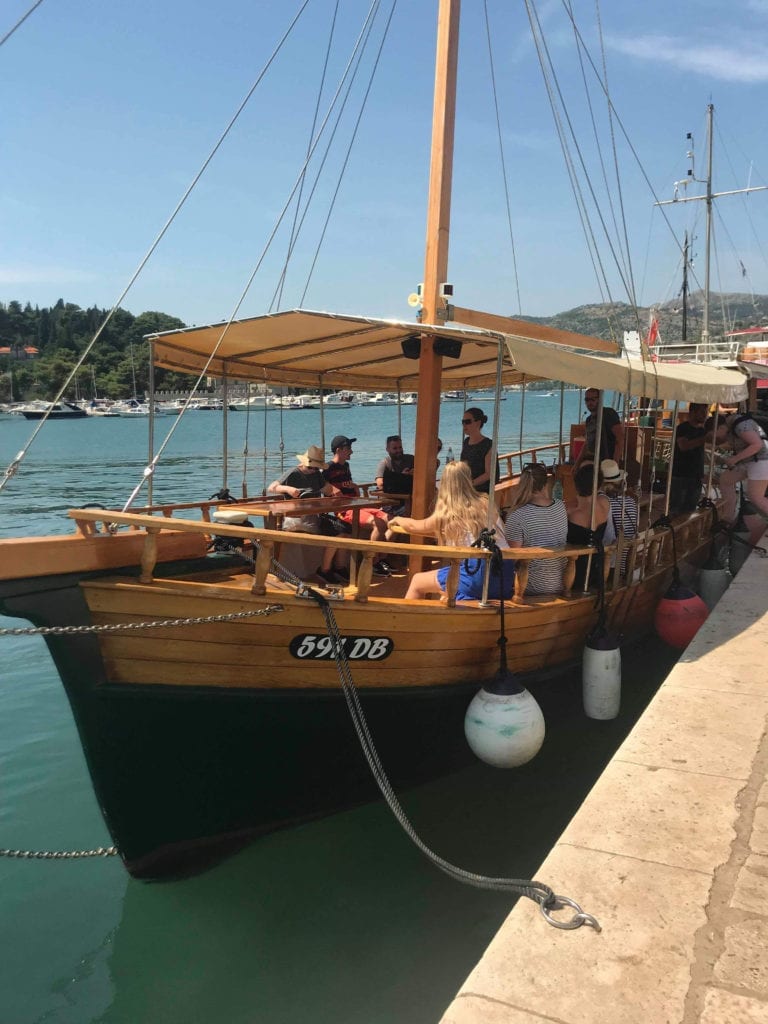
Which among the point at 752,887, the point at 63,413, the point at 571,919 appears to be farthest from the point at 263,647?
the point at 63,413

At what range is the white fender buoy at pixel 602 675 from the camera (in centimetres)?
570

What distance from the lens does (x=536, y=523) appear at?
18.2 ft

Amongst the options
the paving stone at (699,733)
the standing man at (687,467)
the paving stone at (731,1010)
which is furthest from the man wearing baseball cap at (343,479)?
the paving stone at (731,1010)

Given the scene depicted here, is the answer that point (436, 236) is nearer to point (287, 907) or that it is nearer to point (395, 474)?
point (395, 474)

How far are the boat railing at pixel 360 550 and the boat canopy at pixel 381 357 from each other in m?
1.22

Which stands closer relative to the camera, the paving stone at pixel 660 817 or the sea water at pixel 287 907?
the paving stone at pixel 660 817

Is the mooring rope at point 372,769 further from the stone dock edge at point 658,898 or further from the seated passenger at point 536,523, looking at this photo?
the seated passenger at point 536,523

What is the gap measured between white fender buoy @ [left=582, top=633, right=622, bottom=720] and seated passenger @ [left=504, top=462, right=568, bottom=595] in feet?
2.05

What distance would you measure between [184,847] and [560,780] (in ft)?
10.5

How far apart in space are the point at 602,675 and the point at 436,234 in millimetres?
3792

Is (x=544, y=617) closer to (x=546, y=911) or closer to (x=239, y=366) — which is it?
(x=546, y=911)

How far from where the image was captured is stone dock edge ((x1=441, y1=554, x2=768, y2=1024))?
245 centimetres

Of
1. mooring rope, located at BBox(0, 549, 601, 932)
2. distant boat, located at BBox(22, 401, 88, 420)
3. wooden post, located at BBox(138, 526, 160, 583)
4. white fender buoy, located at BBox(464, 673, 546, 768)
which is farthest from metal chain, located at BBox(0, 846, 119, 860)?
distant boat, located at BBox(22, 401, 88, 420)

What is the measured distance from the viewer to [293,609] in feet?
14.2
